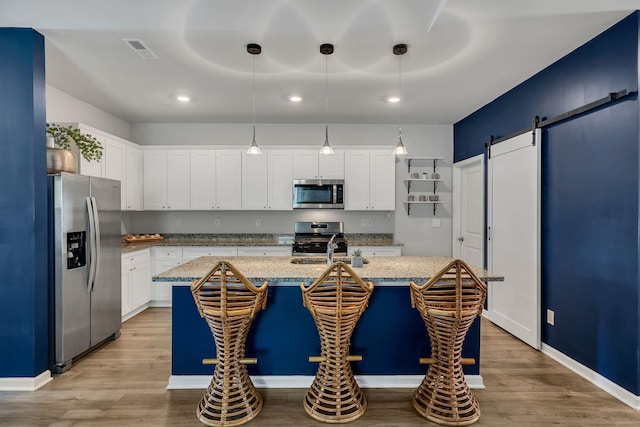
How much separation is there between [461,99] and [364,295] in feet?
9.76

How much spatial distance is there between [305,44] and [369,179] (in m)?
2.50

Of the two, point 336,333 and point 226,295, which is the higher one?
point 226,295

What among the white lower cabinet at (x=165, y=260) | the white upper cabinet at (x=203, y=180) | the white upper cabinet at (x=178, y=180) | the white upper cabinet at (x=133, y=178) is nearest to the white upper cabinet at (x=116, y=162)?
the white upper cabinet at (x=133, y=178)

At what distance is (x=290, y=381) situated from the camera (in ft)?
8.39

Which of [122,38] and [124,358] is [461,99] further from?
[124,358]

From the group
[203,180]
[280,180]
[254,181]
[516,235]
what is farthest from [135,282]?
[516,235]

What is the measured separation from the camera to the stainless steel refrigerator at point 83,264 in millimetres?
2764

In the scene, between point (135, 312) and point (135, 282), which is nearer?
point (135, 282)

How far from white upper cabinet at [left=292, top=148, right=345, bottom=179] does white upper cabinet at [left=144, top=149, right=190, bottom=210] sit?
5.10 ft

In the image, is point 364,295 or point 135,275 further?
point 135,275

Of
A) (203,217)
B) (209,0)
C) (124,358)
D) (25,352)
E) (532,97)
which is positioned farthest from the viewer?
(203,217)

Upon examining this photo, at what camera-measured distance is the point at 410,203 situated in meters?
5.23

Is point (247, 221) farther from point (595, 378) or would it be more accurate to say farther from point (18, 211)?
point (595, 378)

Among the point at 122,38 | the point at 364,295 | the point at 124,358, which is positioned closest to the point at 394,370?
the point at 364,295
